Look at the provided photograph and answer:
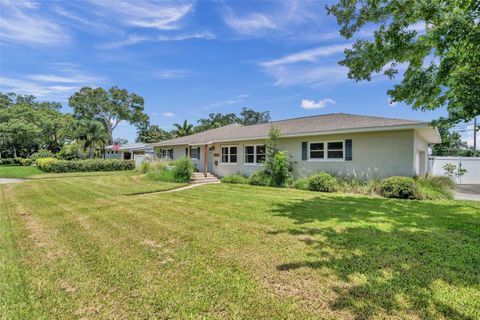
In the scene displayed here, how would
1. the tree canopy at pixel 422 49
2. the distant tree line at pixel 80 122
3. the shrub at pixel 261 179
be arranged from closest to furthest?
1. the tree canopy at pixel 422 49
2. the shrub at pixel 261 179
3. the distant tree line at pixel 80 122

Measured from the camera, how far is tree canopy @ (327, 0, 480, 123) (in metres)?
5.41

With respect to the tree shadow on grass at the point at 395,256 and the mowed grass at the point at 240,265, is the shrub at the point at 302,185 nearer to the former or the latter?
the tree shadow on grass at the point at 395,256

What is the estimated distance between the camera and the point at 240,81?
22.1 m

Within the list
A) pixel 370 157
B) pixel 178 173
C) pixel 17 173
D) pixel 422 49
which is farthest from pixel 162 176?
pixel 17 173

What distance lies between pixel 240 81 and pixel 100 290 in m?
21.2

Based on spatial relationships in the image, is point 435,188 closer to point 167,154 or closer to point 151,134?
point 167,154

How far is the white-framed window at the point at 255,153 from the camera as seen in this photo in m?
15.9

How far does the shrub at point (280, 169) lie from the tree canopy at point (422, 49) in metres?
6.14

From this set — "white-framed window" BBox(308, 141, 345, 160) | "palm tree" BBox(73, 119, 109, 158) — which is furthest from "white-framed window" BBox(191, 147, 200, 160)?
"palm tree" BBox(73, 119, 109, 158)

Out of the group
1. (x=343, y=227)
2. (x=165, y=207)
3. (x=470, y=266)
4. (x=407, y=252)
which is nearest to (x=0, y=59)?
(x=165, y=207)

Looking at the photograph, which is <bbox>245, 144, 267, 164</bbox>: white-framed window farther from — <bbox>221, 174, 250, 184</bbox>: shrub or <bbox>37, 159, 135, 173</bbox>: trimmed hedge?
<bbox>37, 159, 135, 173</bbox>: trimmed hedge

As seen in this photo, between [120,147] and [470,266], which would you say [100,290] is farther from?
[120,147]

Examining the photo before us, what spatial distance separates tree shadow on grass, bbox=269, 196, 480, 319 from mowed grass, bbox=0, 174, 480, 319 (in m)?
0.02

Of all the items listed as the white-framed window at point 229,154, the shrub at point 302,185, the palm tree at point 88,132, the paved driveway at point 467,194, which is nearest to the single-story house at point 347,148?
the white-framed window at point 229,154
